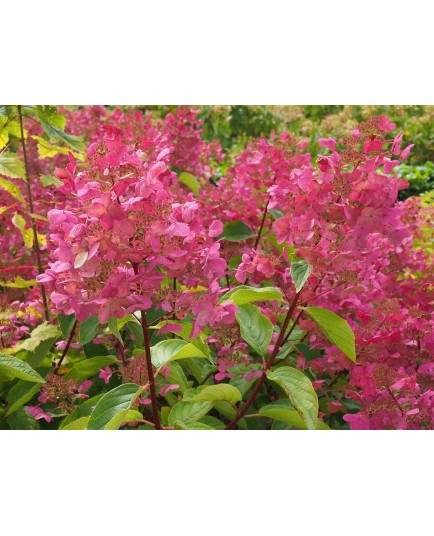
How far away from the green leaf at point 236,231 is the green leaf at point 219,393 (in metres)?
0.62

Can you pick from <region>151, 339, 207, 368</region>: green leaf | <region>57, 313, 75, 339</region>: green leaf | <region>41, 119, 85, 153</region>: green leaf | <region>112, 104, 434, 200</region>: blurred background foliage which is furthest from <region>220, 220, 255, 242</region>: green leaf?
<region>112, 104, 434, 200</region>: blurred background foliage

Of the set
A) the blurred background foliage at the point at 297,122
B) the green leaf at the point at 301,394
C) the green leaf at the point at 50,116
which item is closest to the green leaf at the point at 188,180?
the green leaf at the point at 50,116

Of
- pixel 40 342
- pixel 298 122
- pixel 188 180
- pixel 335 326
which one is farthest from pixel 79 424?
pixel 298 122

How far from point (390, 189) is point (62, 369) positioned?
83 cm

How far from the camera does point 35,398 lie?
1560mm

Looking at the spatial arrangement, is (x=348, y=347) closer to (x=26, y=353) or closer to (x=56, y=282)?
(x=56, y=282)

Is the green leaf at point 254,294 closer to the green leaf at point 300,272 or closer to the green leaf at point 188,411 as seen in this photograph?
the green leaf at point 300,272

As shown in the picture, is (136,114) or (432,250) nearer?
(136,114)

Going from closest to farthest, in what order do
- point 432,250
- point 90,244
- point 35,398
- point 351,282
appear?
1. point 90,244
2. point 351,282
3. point 35,398
4. point 432,250

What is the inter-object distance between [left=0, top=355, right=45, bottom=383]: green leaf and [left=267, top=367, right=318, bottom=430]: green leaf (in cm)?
Answer: 46

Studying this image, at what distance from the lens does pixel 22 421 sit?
1351 mm

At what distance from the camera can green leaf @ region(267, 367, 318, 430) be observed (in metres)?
1.03

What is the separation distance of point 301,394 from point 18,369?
1.76ft

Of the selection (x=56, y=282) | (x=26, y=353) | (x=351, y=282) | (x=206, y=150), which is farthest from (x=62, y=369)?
(x=206, y=150)
